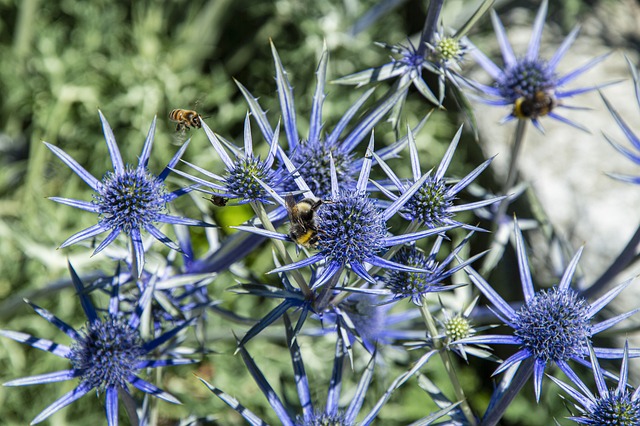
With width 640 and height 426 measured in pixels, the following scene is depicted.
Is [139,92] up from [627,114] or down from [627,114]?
down

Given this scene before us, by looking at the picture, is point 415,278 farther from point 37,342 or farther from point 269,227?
point 37,342

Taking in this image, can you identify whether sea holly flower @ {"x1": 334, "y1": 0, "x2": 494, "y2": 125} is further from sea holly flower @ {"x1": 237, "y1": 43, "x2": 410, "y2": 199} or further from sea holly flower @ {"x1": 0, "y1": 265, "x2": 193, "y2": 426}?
sea holly flower @ {"x1": 0, "y1": 265, "x2": 193, "y2": 426}

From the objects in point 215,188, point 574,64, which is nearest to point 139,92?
point 215,188

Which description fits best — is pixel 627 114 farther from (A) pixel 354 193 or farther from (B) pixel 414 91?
(A) pixel 354 193

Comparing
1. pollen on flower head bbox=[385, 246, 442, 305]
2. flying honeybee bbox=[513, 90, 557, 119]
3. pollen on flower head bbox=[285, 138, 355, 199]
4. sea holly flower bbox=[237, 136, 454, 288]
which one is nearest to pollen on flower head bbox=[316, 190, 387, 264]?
sea holly flower bbox=[237, 136, 454, 288]

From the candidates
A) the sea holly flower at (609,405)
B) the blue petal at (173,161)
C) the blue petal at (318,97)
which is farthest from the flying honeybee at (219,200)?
the sea holly flower at (609,405)

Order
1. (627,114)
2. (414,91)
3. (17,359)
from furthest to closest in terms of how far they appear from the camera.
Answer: (414,91), (627,114), (17,359)

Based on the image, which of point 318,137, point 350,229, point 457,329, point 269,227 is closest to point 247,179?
point 269,227

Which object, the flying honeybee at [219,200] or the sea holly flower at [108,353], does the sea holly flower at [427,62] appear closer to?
the flying honeybee at [219,200]
